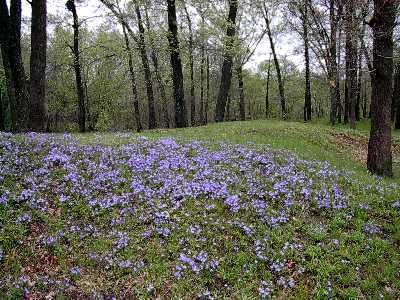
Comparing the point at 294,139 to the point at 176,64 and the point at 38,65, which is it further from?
the point at 38,65

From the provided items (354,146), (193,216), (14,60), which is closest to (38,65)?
(14,60)

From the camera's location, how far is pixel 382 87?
13.3 m

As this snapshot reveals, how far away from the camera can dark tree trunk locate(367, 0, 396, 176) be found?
42.0 ft

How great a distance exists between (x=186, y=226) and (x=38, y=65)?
1056 centimetres

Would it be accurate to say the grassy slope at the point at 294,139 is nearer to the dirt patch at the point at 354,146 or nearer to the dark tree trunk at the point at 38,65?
the dirt patch at the point at 354,146

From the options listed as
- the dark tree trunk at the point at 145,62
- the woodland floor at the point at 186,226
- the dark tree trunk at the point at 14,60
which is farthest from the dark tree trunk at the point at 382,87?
the dark tree trunk at the point at 145,62

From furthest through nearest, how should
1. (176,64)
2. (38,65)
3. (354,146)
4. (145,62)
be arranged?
(145,62) → (176,64) → (354,146) → (38,65)

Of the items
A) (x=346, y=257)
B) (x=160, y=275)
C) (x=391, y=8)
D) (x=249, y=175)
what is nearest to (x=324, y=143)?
(x=391, y=8)

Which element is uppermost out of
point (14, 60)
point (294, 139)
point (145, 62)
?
point (145, 62)

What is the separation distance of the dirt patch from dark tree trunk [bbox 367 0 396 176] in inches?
191

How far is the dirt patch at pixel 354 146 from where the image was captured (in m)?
19.9

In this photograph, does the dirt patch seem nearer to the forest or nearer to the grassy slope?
the grassy slope

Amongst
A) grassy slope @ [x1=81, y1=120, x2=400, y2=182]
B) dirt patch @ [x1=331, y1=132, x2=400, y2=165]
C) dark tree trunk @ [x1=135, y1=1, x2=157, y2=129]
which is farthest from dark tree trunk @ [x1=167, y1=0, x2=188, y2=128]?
dirt patch @ [x1=331, y1=132, x2=400, y2=165]

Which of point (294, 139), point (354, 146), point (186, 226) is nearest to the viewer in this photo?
point (186, 226)
